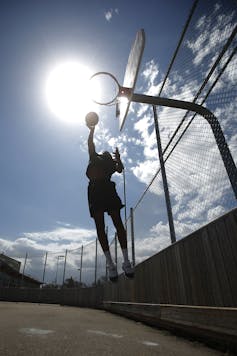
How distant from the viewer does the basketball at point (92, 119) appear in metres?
3.55

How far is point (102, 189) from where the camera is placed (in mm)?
3312

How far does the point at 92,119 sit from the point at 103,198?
1.17 m

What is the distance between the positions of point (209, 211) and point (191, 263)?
2.18 ft

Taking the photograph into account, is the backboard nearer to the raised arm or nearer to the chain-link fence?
the chain-link fence

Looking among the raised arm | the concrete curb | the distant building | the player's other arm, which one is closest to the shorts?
the player's other arm

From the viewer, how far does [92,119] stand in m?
3.57

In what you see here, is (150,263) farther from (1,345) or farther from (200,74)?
(200,74)

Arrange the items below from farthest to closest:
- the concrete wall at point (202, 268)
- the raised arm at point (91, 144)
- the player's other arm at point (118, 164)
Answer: the player's other arm at point (118, 164) → the raised arm at point (91, 144) → the concrete wall at point (202, 268)

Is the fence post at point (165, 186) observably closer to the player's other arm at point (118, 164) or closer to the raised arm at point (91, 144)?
the player's other arm at point (118, 164)

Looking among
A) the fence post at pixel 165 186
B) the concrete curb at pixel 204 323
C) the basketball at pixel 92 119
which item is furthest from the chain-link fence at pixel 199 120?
the basketball at pixel 92 119

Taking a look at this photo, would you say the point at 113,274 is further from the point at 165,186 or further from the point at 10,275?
the point at 10,275

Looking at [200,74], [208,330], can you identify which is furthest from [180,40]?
[208,330]

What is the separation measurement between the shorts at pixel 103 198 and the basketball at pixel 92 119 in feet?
2.83

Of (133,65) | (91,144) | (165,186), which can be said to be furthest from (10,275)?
(91,144)
